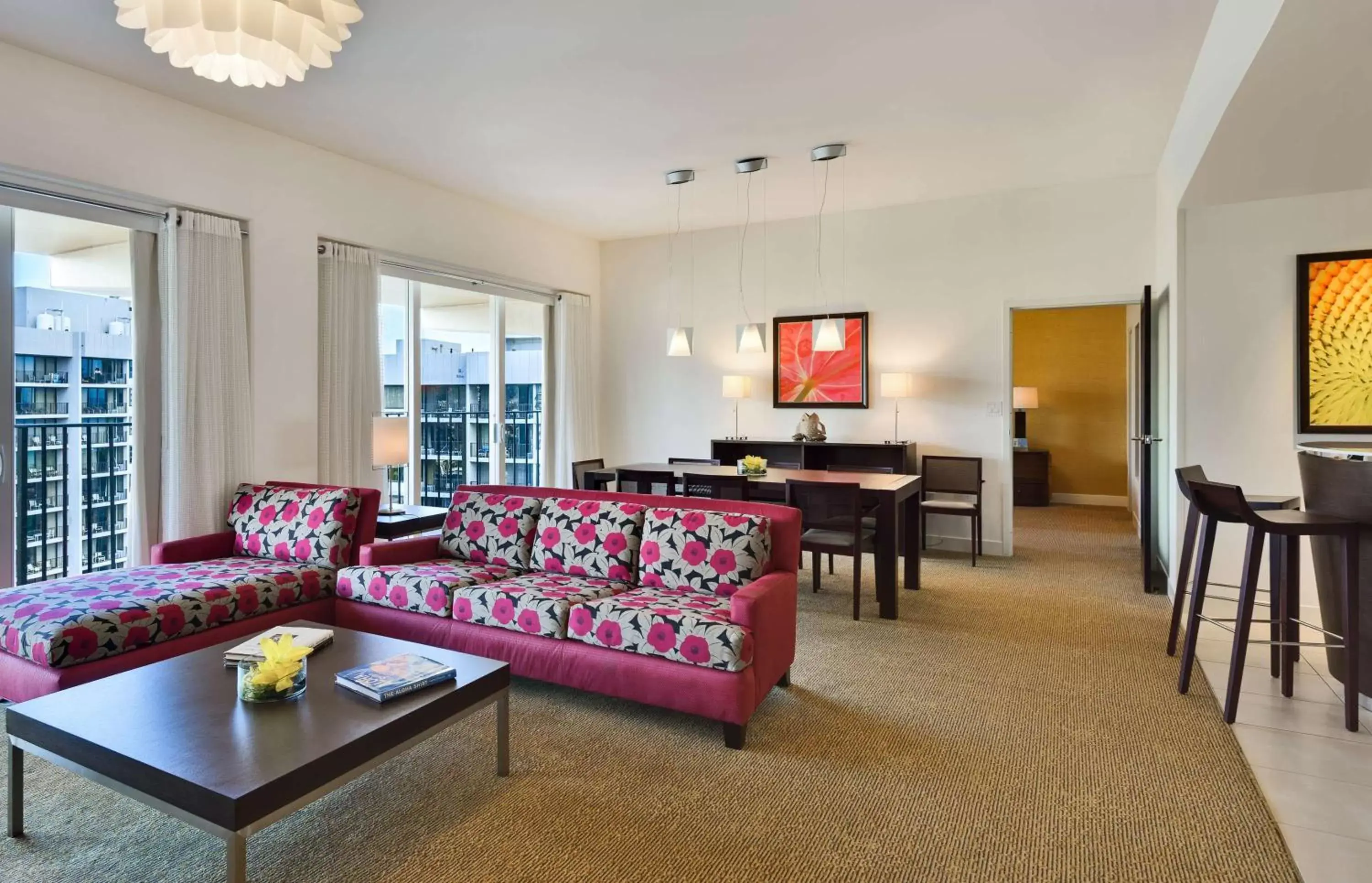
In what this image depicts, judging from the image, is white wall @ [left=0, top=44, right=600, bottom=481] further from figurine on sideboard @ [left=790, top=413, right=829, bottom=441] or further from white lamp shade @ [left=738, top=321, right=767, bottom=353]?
figurine on sideboard @ [left=790, top=413, right=829, bottom=441]

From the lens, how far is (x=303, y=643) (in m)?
2.44

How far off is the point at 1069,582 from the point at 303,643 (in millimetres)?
4657

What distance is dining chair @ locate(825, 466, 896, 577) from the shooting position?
14.3 ft

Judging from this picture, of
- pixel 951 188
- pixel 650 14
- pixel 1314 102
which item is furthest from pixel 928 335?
pixel 650 14

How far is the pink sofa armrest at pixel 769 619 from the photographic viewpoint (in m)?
2.58

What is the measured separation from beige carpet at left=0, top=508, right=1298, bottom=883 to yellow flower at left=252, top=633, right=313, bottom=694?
301mm

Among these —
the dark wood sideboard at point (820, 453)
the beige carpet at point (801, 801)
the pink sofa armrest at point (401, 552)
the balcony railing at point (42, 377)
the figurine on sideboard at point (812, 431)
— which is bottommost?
the beige carpet at point (801, 801)

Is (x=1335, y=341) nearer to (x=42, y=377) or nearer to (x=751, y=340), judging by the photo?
(x=751, y=340)

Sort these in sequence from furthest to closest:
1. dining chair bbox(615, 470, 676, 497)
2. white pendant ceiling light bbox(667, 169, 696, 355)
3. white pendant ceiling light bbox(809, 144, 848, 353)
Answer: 1. white pendant ceiling light bbox(667, 169, 696, 355)
2. dining chair bbox(615, 470, 676, 497)
3. white pendant ceiling light bbox(809, 144, 848, 353)

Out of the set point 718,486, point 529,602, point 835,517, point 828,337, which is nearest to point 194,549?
point 529,602

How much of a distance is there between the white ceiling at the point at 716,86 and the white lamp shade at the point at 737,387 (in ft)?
5.77

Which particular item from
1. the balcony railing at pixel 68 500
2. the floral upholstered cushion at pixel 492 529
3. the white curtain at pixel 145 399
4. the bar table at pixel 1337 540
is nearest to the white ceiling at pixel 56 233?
the white curtain at pixel 145 399

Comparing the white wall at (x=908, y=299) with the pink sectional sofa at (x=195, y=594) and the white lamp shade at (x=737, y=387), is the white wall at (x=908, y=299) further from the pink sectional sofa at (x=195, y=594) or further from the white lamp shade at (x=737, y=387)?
the pink sectional sofa at (x=195, y=594)

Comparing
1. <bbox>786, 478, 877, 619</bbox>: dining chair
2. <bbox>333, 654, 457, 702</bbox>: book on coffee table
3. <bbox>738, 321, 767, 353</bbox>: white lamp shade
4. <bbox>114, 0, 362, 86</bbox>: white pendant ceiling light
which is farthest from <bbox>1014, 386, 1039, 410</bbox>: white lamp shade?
<bbox>114, 0, 362, 86</bbox>: white pendant ceiling light
